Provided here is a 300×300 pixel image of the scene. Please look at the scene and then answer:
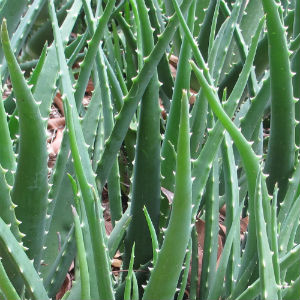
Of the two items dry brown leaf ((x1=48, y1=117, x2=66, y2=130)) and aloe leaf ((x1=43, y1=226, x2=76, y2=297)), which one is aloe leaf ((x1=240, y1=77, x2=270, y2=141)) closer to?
aloe leaf ((x1=43, y1=226, x2=76, y2=297))

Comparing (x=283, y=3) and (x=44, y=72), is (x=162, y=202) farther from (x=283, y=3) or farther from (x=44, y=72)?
(x=283, y=3)

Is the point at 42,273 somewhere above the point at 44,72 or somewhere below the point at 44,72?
below

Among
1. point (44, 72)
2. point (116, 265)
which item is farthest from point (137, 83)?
point (116, 265)

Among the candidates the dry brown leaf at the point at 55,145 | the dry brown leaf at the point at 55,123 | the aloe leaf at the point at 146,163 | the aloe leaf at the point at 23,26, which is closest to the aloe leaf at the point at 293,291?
the aloe leaf at the point at 146,163

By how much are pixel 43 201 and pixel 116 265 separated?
1.29ft

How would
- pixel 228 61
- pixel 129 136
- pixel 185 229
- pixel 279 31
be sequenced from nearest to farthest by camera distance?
pixel 185 229, pixel 279 31, pixel 129 136, pixel 228 61

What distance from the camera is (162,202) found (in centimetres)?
74

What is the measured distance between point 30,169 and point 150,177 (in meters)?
0.16

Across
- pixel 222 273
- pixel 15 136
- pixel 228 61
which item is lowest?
pixel 222 273

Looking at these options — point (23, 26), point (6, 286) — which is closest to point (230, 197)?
point (6, 286)

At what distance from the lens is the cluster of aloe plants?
436mm

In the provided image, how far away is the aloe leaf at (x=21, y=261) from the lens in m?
0.47

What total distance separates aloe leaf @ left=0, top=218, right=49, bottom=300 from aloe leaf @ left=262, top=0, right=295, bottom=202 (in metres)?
0.34

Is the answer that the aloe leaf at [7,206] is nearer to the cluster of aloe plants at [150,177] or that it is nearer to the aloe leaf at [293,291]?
the cluster of aloe plants at [150,177]
